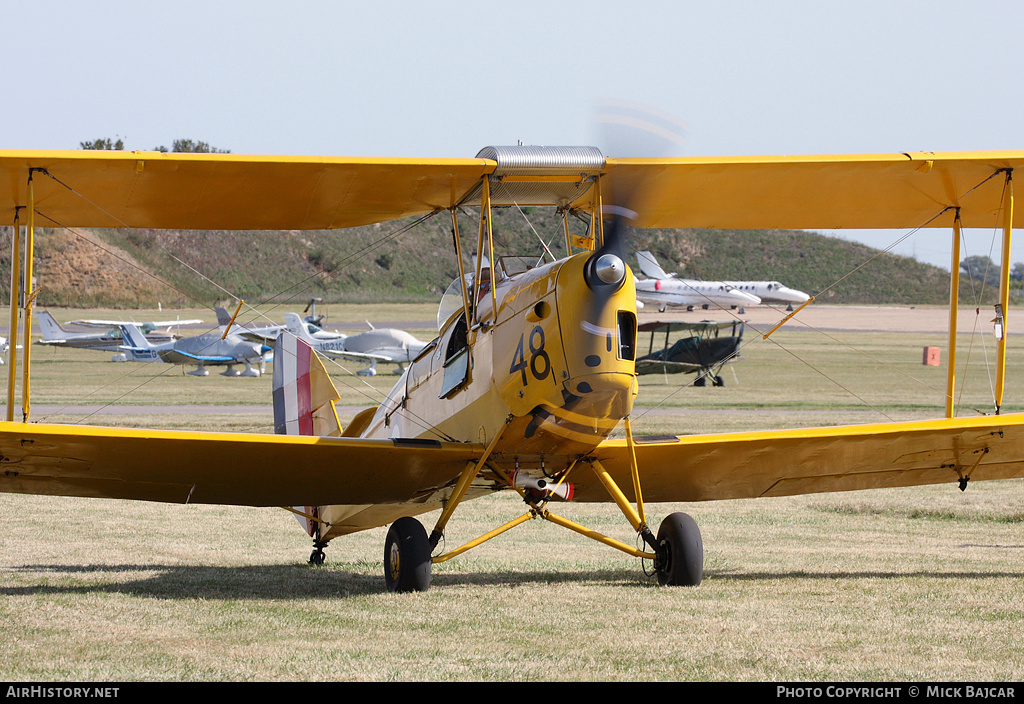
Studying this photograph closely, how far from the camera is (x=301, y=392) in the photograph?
991cm

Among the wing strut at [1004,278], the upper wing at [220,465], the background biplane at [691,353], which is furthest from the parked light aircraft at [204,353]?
the wing strut at [1004,278]

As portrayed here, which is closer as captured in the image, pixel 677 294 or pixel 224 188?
pixel 224 188

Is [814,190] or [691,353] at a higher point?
[814,190]

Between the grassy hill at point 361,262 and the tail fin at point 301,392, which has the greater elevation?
the grassy hill at point 361,262

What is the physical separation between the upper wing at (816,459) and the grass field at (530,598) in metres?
0.60

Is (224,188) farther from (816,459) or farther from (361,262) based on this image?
(361,262)

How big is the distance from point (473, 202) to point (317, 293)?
72.6m

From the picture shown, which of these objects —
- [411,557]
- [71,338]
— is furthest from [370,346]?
[411,557]

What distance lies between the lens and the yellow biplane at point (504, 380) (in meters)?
6.72

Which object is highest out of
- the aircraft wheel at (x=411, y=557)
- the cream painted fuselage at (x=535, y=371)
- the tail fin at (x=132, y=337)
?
the cream painted fuselage at (x=535, y=371)

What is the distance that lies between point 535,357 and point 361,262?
3177 inches

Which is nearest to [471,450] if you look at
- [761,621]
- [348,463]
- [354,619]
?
[348,463]

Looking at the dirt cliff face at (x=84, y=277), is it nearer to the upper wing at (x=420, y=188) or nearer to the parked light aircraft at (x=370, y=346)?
the parked light aircraft at (x=370, y=346)

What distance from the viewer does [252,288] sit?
7169cm
